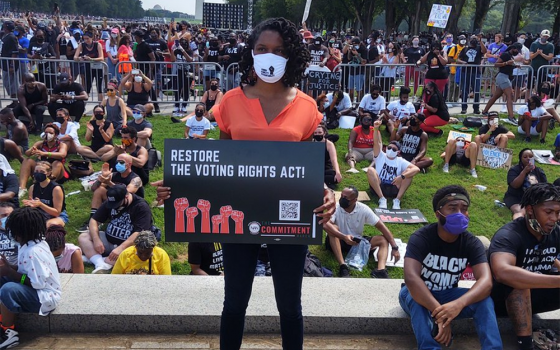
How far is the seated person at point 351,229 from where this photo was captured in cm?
784

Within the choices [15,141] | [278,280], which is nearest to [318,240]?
[278,280]

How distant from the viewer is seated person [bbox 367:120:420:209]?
1000cm

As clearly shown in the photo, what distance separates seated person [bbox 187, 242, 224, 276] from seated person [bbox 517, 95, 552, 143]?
8818 millimetres

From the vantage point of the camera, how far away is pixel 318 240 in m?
3.20

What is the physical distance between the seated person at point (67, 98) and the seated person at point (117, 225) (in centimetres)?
614

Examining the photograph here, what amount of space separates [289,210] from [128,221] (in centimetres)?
492

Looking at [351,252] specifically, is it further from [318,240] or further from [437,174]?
[318,240]

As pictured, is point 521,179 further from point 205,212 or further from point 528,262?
point 205,212

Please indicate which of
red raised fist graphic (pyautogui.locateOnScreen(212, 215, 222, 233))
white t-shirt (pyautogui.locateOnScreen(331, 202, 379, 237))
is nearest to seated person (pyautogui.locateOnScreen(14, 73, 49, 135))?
white t-shirt (pyautogui.locateOnScreen(331, 202, 379, 237))

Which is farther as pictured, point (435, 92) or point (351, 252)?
point (435, 92)

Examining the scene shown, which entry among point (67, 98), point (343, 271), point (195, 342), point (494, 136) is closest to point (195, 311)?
point (195, 342)

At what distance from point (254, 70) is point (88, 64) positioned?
13.4 metres

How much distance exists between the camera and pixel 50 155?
10164mm

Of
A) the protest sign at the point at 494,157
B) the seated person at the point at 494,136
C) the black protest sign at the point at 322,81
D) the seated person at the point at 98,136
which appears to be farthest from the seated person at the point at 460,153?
the seated person at the point at 98,136
